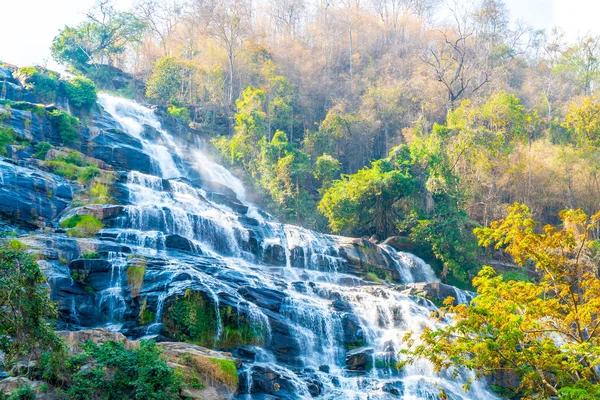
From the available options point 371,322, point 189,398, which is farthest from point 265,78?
point 189,398

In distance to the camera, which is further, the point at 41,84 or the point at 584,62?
the point at 584,62

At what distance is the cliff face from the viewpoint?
604 inches

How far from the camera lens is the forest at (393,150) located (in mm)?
10914

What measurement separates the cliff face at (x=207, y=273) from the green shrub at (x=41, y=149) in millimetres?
121

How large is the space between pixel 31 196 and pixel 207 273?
7236 millimetres

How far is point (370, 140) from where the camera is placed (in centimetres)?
3838

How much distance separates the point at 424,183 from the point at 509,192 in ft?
17.8

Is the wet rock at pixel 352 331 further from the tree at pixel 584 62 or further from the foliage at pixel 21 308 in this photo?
the tree at pixel 584 62

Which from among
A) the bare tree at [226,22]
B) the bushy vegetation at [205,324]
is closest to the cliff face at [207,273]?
the bushy vegetation at [205,324]

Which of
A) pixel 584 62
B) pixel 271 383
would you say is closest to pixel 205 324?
pixel 271 383

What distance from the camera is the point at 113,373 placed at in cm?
1091

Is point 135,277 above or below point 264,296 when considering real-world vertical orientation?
above

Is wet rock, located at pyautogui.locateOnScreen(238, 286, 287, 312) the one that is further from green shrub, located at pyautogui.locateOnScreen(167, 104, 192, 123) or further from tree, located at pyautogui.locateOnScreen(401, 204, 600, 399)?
green shrub, located at pyautogui.locateOnScreen(167, 104, 192, 123)

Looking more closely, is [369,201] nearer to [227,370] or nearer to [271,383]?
[271,383]
